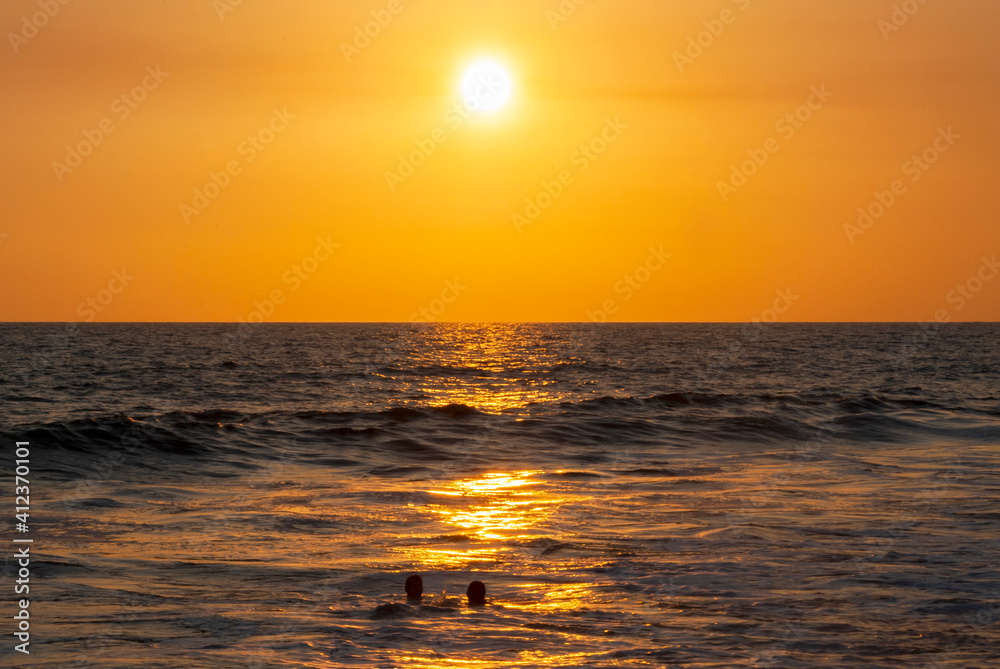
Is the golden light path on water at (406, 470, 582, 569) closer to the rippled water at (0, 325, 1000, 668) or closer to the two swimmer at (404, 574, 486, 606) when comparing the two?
the rippled water at (0, 325, 1000, 668)

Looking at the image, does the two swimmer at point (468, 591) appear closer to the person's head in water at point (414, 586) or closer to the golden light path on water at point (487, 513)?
the person's head in water at point (414, 586)

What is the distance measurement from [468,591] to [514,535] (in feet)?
12.5

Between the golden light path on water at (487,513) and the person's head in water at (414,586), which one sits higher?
the golden light path on water at (487,513)

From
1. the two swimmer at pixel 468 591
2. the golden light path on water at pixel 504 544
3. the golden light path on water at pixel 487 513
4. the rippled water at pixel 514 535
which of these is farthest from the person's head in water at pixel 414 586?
the golden light path on water at pixel 487 513

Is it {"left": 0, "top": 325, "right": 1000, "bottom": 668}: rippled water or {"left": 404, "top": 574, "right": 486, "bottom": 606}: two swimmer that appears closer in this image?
{"left": 0, "top": 325, "right": 1000, "bottom": 668}: rippled water

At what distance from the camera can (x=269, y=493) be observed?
1916 centimetres

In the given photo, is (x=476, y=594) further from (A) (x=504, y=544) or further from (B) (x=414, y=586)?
(A) (x=504, y=544)

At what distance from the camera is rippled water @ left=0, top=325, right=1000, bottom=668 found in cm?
965

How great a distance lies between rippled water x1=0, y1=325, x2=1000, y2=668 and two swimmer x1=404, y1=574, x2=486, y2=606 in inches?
6.2

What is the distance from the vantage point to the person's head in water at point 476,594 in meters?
11.0

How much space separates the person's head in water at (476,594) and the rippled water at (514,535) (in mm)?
145

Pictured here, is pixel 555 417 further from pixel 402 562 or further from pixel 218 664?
pixel 218 664

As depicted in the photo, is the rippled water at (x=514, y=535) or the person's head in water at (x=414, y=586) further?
the person's head in water at (x=414, y=586)

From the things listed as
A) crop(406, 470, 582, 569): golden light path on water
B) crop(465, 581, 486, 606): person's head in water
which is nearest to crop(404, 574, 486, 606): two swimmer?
crop(465, 581, 486, 606): person's head in water
